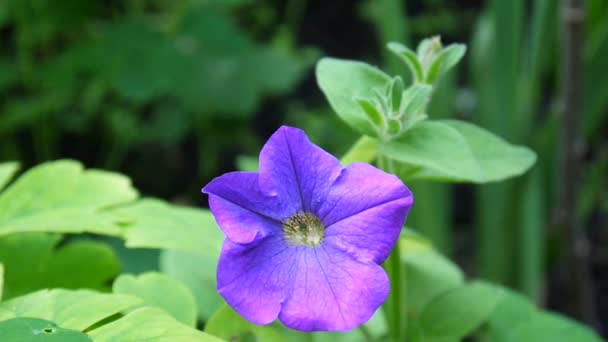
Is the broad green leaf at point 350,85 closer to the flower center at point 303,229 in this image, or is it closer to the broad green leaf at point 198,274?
the flower center at point 303,229

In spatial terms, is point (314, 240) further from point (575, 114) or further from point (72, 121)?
point (72, 121)

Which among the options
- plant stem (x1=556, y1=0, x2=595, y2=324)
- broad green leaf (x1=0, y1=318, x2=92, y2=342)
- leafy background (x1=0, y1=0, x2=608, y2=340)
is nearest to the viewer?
broad green leaf (x1=0, y1=318, x2=92, y2=342)

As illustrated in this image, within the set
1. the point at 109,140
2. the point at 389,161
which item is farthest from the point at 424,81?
the point at 109,140

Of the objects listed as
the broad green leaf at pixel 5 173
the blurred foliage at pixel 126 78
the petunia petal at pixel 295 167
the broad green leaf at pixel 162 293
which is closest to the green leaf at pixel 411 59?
the petunia petal at pixel 295 167

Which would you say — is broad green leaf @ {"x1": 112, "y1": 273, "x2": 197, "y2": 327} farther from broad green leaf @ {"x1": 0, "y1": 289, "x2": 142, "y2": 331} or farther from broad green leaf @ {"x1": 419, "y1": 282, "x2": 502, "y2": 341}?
broad green leaf @ {"x1": 419, "y1": 282, "x2": 502, "y2": 341}

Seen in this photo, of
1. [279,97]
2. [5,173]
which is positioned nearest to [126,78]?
[279,97]

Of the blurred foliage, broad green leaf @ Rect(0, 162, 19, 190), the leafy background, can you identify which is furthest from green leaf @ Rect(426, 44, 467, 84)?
the blurred foliage
